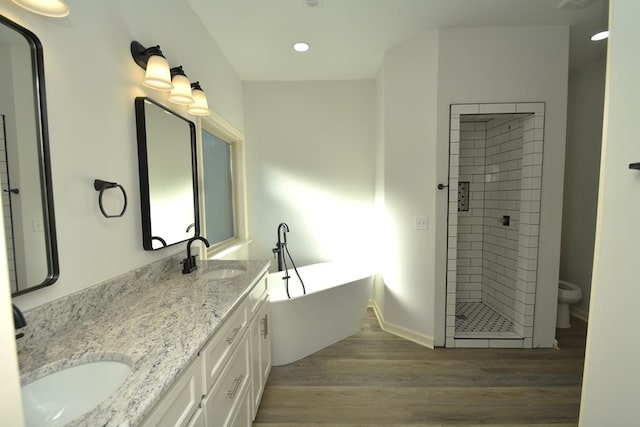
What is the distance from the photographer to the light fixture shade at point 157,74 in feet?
4.46

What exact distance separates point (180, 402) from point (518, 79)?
10.3ft

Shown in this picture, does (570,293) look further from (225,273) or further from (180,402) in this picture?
(180,402)

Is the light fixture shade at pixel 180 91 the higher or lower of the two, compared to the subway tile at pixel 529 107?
lower

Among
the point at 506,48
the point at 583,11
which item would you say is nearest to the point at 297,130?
the point at 506,48

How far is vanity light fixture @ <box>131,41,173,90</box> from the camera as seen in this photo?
1.36m

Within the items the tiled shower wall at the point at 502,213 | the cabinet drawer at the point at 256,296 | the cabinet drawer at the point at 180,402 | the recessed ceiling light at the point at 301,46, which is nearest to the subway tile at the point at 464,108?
the tiled shower wall at the point at 502,213

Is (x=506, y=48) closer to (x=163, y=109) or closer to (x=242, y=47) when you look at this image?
(x=242, y=47)

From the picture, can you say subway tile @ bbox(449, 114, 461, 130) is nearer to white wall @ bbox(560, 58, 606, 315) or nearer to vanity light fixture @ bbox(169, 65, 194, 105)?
white wall @ bbox(560, 58, 606, 315)

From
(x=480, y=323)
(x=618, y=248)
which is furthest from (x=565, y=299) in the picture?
(x=618, y=248)

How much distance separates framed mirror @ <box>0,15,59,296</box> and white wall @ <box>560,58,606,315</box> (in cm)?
431

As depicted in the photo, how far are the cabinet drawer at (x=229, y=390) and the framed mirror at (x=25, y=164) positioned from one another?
0.73 m

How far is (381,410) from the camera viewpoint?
1.79 m

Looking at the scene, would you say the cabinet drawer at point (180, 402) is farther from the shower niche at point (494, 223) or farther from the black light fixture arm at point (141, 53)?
the shower niche at point (494, 223)

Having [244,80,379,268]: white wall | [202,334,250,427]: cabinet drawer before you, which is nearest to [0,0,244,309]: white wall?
[202,334,250,427]: cabinet drawer
